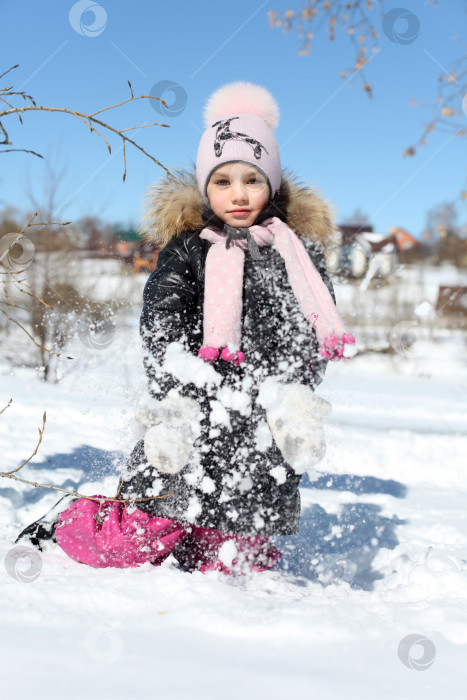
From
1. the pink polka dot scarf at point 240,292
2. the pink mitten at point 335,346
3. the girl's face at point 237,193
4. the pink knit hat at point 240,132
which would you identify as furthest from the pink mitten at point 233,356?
the pink knit hat at point 240,132

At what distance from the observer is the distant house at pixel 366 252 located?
3.06 metres

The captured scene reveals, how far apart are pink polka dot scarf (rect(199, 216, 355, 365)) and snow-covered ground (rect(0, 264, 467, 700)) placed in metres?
0.40

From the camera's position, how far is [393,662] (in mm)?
1307

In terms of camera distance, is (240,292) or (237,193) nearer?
(240,292)

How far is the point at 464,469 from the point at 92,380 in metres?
4.81

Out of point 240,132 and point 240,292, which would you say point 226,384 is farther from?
point 240,132

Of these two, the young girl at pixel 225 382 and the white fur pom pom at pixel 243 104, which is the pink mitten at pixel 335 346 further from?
the white fur pom pom at pixel 243 104

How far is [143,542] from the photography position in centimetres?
208

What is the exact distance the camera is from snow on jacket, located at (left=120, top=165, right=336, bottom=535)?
205 centimetres

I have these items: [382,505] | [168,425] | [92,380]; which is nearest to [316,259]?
[168,425]

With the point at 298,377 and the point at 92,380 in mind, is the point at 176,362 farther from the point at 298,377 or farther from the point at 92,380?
the point at 92,380

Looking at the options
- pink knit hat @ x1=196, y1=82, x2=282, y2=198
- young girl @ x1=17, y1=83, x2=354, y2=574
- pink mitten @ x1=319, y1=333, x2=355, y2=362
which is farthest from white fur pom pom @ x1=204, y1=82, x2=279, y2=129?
pink mitten @ x1=319, y1=333, x2=355, y2=362

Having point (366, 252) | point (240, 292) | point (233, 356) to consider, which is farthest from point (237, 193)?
point (366, 252)

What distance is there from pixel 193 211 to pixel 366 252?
643 cm
